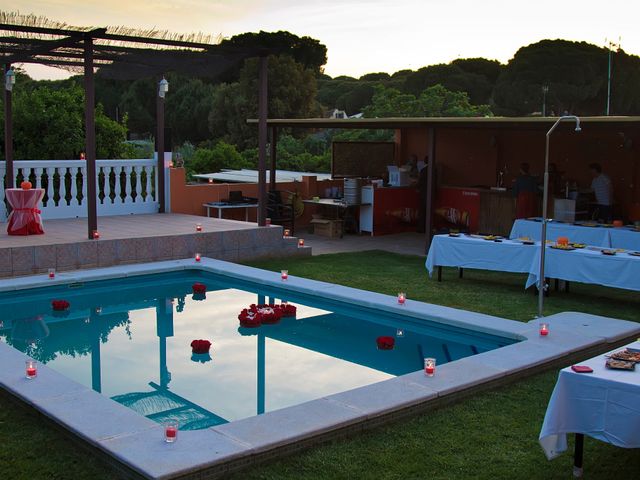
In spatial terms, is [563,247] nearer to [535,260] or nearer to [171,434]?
[535,260]

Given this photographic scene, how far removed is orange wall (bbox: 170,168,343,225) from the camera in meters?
16.8

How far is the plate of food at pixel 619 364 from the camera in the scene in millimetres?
5324

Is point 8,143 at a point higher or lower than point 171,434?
higher

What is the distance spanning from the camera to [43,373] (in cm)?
698

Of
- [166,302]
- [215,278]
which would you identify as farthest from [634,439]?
[215,278]

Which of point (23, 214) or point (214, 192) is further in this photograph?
point (214, 192)

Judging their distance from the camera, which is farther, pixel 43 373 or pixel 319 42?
pixel 319 42

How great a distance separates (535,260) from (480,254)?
3.03 feet

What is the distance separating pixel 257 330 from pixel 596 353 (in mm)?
3826

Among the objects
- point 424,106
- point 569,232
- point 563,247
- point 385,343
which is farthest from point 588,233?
point 424,106

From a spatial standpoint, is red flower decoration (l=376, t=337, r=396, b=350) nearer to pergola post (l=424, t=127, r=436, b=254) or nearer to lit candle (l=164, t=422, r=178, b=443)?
lit candle (l=164, t=422, r=178, b=443)

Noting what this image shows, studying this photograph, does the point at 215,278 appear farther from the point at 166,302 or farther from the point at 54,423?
the point at 54,423

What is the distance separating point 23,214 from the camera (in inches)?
508

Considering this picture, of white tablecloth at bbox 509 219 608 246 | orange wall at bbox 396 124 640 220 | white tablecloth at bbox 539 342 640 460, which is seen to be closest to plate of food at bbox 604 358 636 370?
white tablecloth at bbox 539 342 640 460
